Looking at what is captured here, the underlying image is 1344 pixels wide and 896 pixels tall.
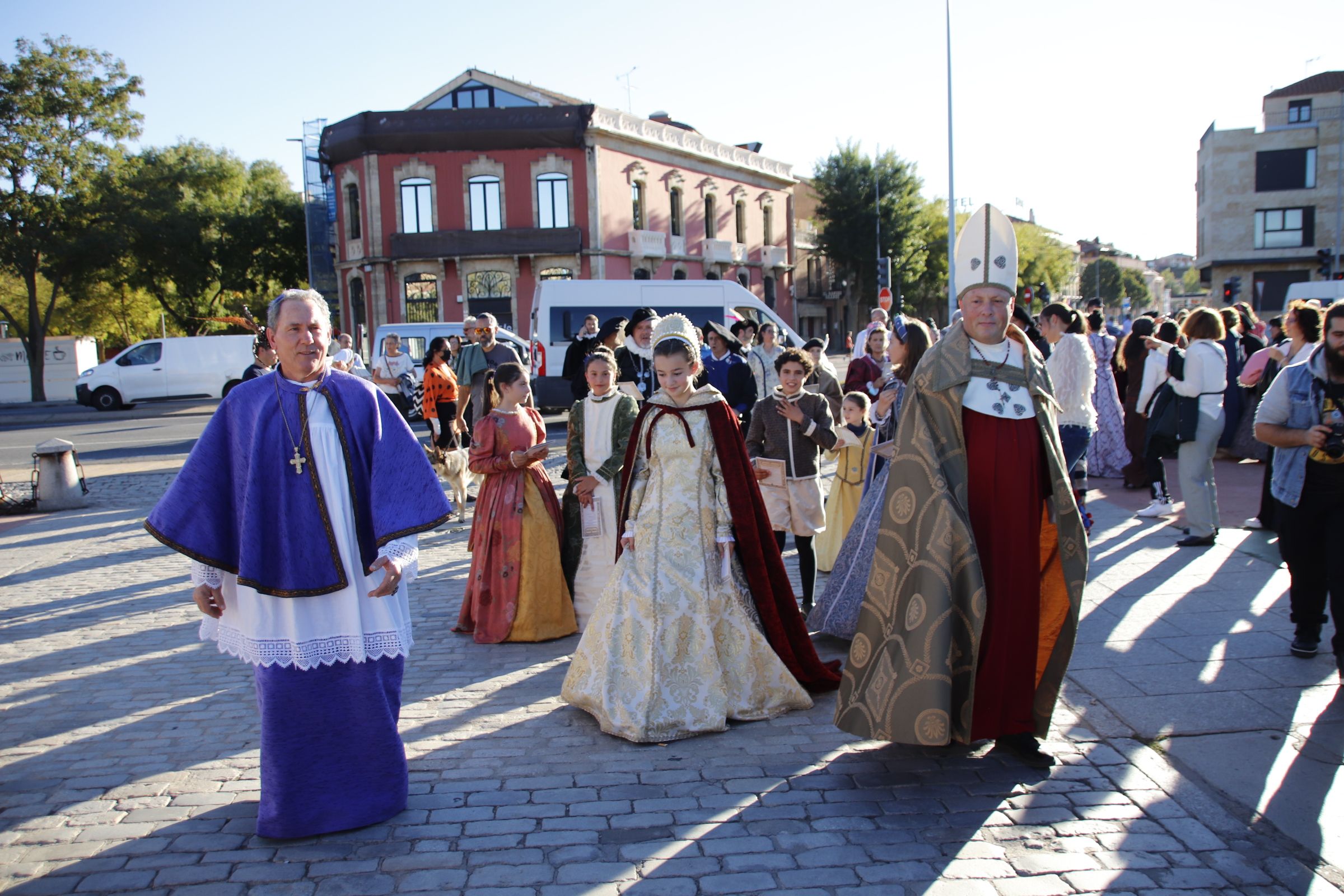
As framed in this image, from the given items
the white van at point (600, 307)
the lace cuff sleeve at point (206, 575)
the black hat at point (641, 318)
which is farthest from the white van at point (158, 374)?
the lace cuff sleeve at point (206, 575)

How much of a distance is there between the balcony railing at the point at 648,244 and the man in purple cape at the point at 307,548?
33551 millimetres

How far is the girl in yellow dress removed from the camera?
267 inches

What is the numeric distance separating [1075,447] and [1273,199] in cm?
5296

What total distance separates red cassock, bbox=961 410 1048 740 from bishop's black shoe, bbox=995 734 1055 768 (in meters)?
0.08

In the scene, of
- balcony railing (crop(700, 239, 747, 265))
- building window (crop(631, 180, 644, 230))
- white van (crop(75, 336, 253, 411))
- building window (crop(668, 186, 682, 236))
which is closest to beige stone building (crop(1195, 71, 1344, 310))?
balcony railing (crop(700, 239, 747, 265))

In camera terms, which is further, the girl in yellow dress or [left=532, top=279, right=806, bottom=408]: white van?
[left=532, top=279, right=806, bottom=408]: white van

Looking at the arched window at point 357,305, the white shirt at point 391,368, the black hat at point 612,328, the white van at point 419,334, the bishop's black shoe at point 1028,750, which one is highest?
the arched window at point 357,305

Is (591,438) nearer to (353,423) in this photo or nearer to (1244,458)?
(353,423)

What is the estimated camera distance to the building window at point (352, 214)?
35.1 m

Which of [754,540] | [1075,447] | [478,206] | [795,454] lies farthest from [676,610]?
[478,206]

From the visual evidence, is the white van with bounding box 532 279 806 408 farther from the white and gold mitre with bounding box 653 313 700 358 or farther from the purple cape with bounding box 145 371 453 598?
the purple cape with bounding box 145 371 453 598

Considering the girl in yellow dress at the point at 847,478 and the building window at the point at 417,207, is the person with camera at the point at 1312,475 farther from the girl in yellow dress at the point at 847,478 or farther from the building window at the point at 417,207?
the building window at the point at 417,207

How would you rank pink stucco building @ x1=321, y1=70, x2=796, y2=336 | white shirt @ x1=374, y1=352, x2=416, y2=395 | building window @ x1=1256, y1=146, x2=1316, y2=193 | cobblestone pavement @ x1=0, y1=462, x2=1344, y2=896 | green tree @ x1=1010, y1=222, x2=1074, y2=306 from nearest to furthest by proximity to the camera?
1. cobblestone pavement @ x1=0, y1=462, x2=1344, y2=896
2. white shirt @ x1=374, y1=352, x2=416, y2=395
3. pink stucco building @ x1=321, y1=70, x2=796, y2=336
4. building window @ x1=1256, y1=146, x2=1316, y2=193
5. green tree @ x1=1010, y1=222, x2=1074, y2=306

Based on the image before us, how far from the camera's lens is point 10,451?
17.3 metres
